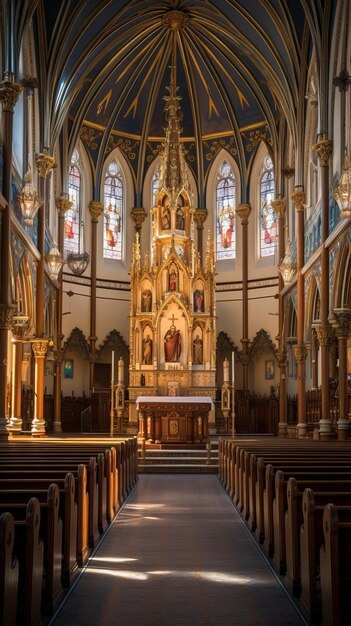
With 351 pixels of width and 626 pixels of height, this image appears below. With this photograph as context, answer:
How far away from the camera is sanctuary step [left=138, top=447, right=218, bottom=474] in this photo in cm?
2403

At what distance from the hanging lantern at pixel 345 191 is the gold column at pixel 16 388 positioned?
12416 millimetres

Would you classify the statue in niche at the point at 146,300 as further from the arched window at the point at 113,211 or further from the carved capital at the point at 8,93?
the carved capital at the point at 8,93

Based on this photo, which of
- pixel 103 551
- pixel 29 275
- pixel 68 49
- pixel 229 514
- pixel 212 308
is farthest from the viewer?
pixel 212 308

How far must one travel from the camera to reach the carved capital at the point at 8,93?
935 inches

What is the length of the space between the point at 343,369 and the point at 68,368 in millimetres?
18045

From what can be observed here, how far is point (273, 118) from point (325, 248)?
44.3 ft

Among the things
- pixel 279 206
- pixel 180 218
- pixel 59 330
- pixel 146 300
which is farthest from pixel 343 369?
pixel 59 330

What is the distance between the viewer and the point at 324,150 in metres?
27.8

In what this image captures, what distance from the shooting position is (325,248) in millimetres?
27266

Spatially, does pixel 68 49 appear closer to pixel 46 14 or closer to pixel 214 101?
pixel 46 14

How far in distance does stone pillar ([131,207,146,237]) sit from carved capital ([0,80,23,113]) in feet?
61.9

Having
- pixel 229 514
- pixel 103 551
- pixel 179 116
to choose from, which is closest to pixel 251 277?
pixel 179 116

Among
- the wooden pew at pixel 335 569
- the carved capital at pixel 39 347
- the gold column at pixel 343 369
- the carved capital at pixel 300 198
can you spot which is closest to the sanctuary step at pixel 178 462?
the gold column at pixel 343 369

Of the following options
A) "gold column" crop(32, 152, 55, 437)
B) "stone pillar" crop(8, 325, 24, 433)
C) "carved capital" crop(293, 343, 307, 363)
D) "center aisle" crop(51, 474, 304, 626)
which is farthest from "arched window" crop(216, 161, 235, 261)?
"center aisle" crop(51, 474, 304, 626)
